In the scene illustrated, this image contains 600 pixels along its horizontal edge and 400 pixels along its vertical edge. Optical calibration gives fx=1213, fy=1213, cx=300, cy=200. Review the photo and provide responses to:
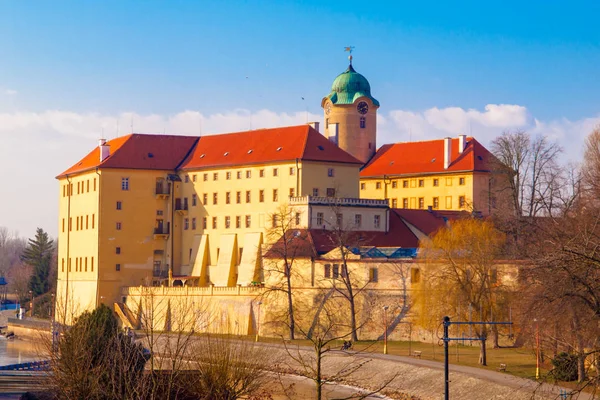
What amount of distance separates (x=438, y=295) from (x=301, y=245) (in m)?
15.8

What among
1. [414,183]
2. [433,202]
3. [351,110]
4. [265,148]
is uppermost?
[351,110]

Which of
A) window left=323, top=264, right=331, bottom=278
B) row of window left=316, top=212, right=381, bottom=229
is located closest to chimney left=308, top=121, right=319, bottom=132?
row of window left=316, top=212, right=381, bottom=229

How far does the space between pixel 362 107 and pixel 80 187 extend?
89.3 ft

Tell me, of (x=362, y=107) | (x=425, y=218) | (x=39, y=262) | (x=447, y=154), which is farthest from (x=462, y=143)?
(x=39, y=262)

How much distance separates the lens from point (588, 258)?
1908 centimetres

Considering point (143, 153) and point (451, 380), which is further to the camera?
point (143, 153)

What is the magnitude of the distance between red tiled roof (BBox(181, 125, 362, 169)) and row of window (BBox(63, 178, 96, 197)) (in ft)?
25.1

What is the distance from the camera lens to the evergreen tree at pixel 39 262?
13275 cm

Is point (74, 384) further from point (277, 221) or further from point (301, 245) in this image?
point (277, 221)

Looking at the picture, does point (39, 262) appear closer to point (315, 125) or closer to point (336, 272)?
point (315, 125)

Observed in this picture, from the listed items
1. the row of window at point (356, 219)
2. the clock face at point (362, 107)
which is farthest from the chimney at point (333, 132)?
the row of window at point (356, 219)

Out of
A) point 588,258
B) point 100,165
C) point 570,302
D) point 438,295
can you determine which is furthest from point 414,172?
point 588,258

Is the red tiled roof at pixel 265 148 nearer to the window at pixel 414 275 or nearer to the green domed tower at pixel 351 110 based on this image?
the green domed tower at pixel 351 110

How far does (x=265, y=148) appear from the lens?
319 ft
